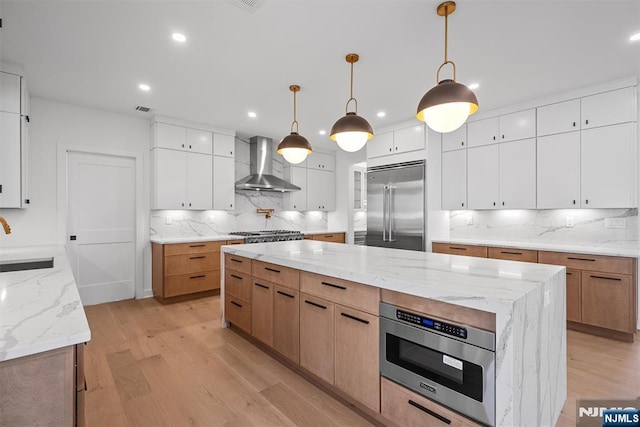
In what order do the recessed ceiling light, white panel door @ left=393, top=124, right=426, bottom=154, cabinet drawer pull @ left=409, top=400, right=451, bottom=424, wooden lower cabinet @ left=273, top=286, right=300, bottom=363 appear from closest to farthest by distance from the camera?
1. cabinet drawer pull @ left=409, top=400, right=451, bottom=424
2. wooden lower cabinet @ left=273, top=286, right=300, bottom=363
3. the recessed ceiling light
4. white panel door @ left=393, top=124, right=426, bottom=154

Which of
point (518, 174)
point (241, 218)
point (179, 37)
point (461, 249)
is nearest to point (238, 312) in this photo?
point (179, 37)

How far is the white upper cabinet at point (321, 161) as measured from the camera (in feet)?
21.2

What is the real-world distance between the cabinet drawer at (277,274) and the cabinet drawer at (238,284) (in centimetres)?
17

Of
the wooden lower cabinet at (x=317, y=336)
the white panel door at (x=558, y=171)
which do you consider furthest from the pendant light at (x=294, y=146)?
the white panel door at (x=558, y=171)

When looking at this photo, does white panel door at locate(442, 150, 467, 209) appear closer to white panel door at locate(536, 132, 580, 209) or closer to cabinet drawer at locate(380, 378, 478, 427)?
white panel door at locate(536, 132, 580, 209)

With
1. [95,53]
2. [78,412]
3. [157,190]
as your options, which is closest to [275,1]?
[95,53]

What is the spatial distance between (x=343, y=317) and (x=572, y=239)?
139 inches

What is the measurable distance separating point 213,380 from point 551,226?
4.26 m

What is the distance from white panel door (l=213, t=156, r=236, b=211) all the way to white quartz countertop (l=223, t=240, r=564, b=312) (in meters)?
2.82

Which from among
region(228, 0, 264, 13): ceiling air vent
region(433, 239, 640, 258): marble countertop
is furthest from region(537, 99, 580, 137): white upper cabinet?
region(228, 0, 264, 13): ceiling air vent

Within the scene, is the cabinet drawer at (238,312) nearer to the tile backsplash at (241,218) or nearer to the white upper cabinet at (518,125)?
the tile backsplash at (241,218)

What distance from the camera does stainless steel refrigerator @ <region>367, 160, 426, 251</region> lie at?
183 inches

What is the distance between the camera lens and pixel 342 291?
6.35 ft

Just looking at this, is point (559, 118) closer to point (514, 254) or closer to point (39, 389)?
point (514, 254)
